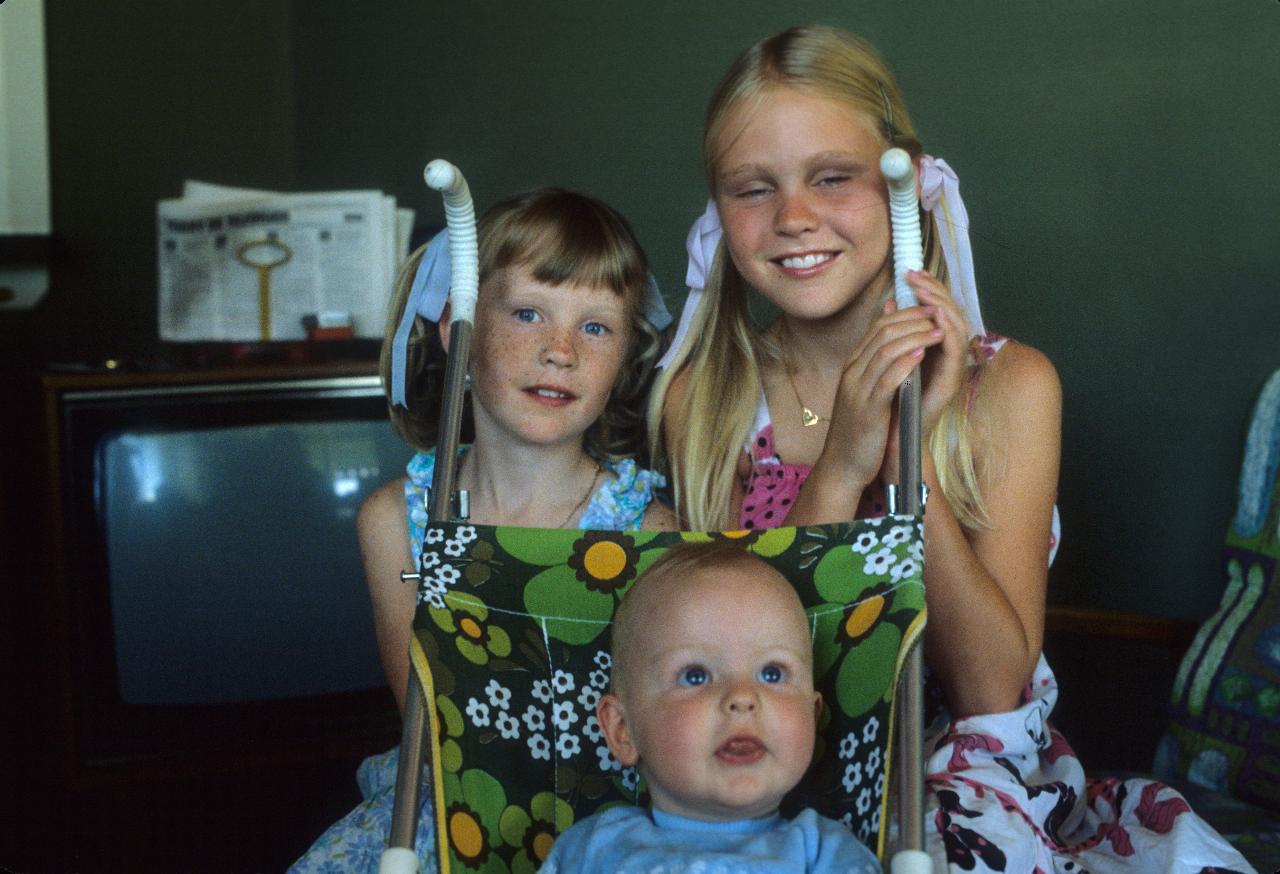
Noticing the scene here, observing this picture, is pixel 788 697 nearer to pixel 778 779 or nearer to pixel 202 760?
pixel 778 779

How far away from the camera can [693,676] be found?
134 cm

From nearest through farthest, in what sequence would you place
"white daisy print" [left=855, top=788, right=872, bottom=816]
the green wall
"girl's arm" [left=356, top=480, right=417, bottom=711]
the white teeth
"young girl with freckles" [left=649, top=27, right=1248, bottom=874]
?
"white daisy print" [left=855, top=788, right=872, bottom=816]
"young girl with freckles" [left=649, top=27, right=1248, bottom=874]
the white teeth
"girl's arm" [left=356, top=480, right=417, bottom=711]
the green wall

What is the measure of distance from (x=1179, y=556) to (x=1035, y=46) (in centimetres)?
79

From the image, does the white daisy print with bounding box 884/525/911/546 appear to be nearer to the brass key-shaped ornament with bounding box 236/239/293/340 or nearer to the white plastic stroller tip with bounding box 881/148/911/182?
the white plastic stroller tip with bounding box 881/148/911/182

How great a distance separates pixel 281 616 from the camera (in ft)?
8.36

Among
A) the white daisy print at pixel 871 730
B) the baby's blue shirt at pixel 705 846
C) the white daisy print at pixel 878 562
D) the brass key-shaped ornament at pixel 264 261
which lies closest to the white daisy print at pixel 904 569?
the white daisy print at pixel 878 562

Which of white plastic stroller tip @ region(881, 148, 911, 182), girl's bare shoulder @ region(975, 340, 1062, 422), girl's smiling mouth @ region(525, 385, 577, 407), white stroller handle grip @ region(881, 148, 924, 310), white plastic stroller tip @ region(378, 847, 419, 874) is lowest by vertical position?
white plastic stroller tip @ region(378, 847, 419, 874)

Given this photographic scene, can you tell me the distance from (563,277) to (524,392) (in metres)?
0.15

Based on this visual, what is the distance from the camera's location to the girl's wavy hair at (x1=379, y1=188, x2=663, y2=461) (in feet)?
5.79

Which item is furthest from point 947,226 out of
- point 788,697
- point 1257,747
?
point 1257,747

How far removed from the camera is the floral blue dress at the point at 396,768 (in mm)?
1655

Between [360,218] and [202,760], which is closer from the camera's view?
[202,760]

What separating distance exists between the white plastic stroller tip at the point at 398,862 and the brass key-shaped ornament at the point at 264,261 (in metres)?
1.90

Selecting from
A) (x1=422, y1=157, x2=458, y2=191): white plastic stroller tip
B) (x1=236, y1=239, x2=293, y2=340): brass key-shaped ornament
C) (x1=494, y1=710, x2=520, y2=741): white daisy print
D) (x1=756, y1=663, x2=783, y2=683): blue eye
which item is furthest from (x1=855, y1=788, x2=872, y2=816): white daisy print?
(x1=236, y1=239, x2=293, y2=340): brass key-shaped ornament
